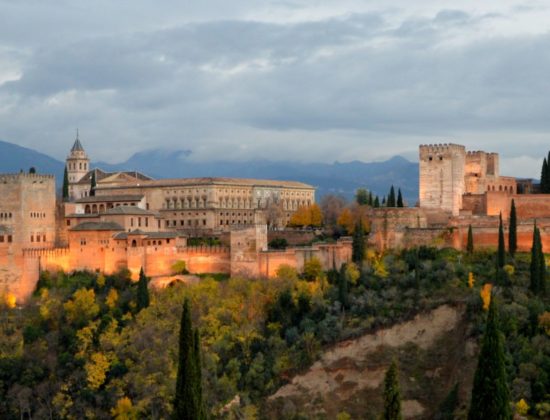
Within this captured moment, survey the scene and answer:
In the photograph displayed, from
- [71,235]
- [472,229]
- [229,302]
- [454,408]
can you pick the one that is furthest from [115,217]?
[454,408]

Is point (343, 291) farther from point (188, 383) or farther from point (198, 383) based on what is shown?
point (188, 383)

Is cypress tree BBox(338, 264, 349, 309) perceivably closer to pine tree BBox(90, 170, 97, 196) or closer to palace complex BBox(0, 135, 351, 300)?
palace complex BBox(0, 135, 351, 300)

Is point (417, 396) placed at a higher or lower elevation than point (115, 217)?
lower

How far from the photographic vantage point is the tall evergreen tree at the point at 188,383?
30578mm

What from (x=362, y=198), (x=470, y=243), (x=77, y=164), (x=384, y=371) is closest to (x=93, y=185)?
(x=77, y=164)

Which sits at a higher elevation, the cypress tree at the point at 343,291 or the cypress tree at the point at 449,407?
the cypress tree at the point at 343,291

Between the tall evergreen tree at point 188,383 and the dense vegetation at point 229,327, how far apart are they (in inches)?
407

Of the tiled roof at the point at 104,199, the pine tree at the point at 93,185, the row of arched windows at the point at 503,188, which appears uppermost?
the pine tree at the point at 93,185

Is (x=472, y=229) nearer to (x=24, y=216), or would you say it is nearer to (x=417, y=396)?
(x=417, y=396)

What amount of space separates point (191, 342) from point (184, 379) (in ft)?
3.89

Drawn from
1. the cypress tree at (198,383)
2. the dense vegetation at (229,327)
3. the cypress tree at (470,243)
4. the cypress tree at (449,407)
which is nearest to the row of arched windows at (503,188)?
the cypress tree at (470,243)

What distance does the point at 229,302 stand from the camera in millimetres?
49375

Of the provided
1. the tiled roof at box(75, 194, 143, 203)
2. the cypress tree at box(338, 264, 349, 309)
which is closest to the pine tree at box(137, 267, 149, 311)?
the cypress tree at box(338, 264, 349, 309)

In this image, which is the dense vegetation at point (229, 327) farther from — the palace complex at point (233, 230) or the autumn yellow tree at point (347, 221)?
the autumn yellow tree at point (347, 221)
